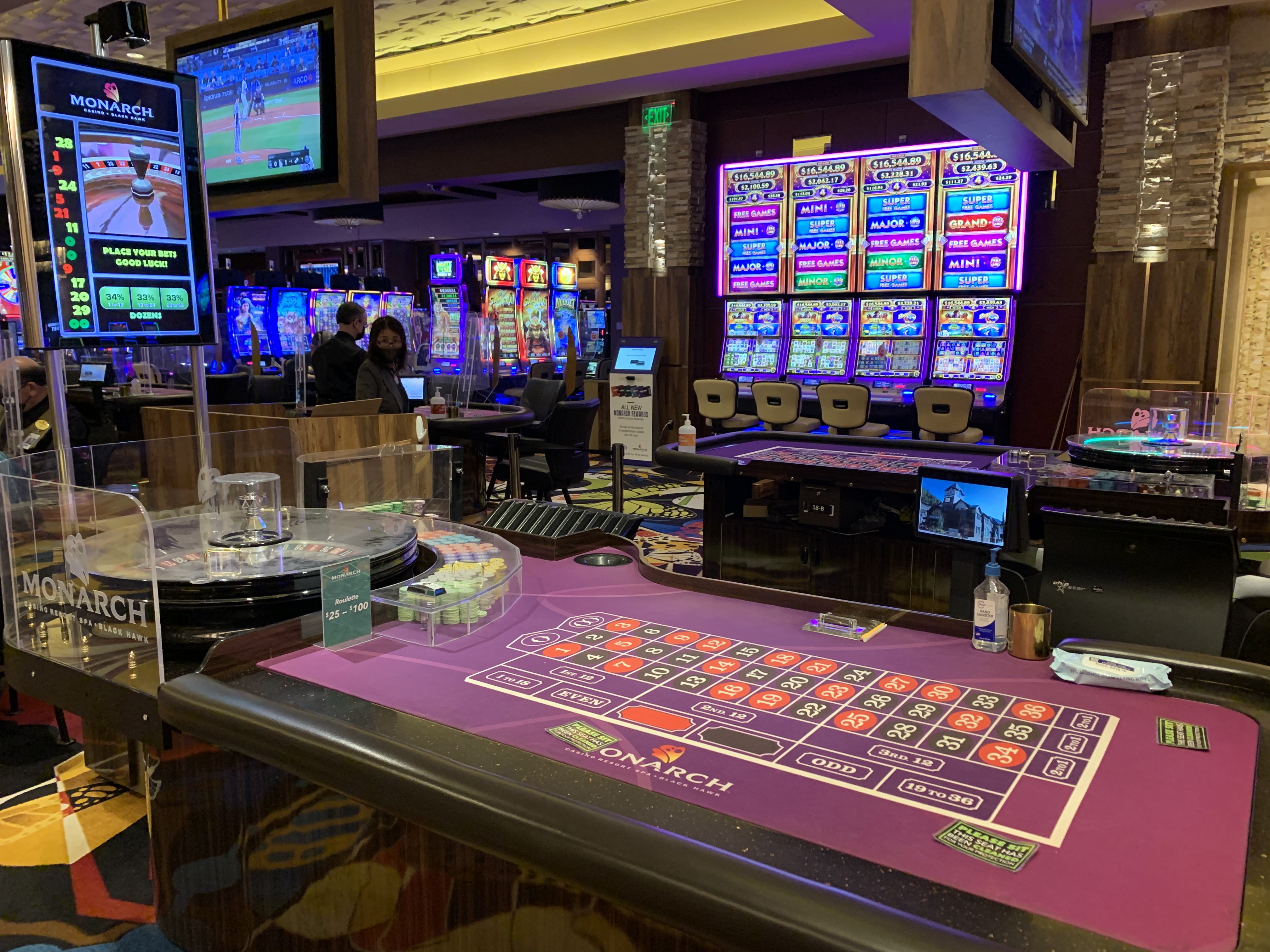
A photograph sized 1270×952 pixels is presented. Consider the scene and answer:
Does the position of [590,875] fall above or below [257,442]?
below

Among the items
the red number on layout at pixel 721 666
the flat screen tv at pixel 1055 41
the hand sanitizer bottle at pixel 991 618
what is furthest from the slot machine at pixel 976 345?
the red number on layout at pixel 721 666

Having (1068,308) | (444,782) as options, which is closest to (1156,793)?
(444,782)

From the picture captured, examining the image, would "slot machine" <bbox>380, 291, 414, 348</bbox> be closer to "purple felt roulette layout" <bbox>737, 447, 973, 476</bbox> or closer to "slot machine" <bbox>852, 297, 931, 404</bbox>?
"slot machine" <bbox>852, 297, 931, 404</bbox>

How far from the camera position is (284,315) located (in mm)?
13953

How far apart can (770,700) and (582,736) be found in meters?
0.32

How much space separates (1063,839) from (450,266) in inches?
531

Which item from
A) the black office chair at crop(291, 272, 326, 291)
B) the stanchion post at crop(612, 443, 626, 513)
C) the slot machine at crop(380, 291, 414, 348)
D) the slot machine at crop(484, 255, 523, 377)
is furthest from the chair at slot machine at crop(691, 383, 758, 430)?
the black office chair at crop(291, 272, 326, 291)

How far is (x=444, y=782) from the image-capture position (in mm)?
1185

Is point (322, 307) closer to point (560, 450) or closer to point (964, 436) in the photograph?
point (560, 450)

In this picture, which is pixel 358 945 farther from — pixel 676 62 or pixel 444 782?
pixel 676 62

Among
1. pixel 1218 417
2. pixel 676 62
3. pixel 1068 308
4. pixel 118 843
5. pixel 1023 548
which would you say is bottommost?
pixel 118 843

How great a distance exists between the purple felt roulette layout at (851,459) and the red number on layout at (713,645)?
82.2 inches

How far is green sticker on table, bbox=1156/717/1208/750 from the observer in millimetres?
1301

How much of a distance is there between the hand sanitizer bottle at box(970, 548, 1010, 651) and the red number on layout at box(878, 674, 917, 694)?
21 centimetres
